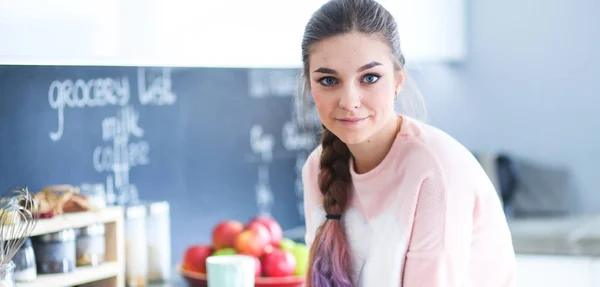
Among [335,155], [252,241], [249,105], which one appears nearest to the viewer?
[335,155]

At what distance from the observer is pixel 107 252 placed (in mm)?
1678

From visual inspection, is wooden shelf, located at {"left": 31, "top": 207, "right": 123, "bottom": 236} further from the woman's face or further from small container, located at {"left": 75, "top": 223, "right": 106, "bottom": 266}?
the woman's face

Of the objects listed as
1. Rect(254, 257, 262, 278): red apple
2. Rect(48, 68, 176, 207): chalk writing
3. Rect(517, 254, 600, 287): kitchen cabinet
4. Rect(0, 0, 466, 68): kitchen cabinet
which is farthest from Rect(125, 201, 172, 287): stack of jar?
Rect(517, 254, 600, 287): kitchen cabinet

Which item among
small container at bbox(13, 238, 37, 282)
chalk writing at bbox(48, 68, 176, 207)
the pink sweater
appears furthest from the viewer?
chalk writing at bbox(48, 68, 176, 207)

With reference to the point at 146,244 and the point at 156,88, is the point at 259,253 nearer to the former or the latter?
the point at 146,244

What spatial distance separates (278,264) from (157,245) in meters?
0.28

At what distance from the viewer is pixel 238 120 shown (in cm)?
239

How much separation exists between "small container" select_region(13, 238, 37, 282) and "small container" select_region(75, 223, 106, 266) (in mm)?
150

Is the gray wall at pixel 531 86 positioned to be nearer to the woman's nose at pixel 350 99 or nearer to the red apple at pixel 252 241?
the red apple at pixel 252 241

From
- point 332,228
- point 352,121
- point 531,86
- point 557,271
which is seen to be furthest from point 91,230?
point 531,86

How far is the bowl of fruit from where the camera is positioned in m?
1.75

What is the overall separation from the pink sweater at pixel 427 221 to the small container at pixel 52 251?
0.52 metres

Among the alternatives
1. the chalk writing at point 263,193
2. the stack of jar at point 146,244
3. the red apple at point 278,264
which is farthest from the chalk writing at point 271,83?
the red apple at point 278,264

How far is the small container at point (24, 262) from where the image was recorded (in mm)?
1438
